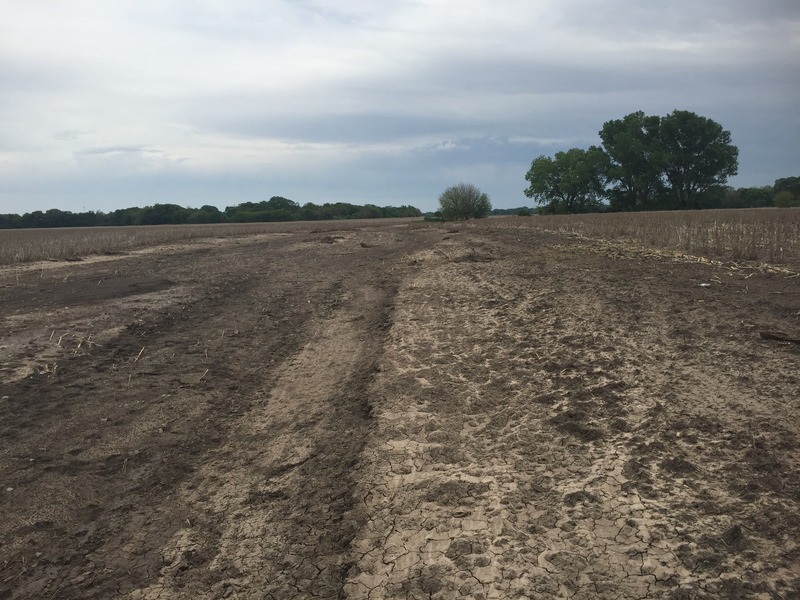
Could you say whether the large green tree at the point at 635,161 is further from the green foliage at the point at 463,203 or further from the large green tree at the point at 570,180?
the green foliage at the point at 463,203

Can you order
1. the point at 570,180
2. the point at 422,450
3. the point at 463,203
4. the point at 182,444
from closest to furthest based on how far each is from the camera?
the point at 422,450 < the point at 182,444 < the point at 463,203 < the point at 570,180

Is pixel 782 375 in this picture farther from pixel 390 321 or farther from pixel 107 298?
pixel 107 298

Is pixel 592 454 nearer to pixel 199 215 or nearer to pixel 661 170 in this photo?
pixel 661 170

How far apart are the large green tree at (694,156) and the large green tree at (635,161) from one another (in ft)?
4.10

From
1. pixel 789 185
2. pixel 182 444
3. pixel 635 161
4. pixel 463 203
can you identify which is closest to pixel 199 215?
pixel 463 203

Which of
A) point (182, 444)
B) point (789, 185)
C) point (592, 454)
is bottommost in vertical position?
point (182, 444)

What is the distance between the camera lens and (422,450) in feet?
14.5

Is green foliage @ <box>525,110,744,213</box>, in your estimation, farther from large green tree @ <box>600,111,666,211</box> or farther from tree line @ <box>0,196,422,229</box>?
tree line @ <box>0,196,422,229</box>

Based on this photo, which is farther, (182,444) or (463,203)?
Answer: (463,203)

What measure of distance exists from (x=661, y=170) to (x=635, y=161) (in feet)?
10.6

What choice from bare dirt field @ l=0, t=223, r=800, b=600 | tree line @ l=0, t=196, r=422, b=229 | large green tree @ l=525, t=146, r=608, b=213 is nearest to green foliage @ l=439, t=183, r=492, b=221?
large green tree @ l=525, t=146, r=608, b=213

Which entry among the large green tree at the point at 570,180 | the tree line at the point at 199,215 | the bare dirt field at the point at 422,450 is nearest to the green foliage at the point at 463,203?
the large green tree at the point at 570,180

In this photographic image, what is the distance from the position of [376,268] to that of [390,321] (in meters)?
5.93

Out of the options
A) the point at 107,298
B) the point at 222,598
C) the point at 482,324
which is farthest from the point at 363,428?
the point at 107,298
